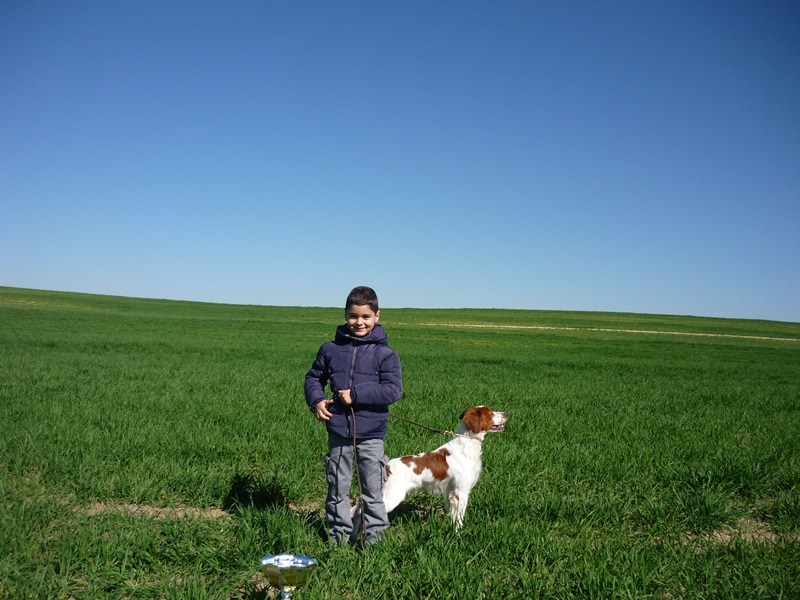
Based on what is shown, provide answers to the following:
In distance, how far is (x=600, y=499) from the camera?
5090 mm

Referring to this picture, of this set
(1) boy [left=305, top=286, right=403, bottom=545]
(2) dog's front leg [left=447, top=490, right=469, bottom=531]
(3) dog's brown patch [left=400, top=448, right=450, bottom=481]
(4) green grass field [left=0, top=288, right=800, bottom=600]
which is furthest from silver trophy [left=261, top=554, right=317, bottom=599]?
(2) dog's front leg [left=447, top=490, right=469, bottom=531]

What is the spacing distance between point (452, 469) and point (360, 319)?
152cm

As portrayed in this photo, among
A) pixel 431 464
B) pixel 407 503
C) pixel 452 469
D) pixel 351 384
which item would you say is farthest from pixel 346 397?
pixel 407 503

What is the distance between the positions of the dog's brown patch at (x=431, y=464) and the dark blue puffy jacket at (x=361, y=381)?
637 mm

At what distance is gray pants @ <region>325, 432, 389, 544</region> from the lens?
12.6 ft

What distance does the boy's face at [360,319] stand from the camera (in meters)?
3.81

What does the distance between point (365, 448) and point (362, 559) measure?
71 cm

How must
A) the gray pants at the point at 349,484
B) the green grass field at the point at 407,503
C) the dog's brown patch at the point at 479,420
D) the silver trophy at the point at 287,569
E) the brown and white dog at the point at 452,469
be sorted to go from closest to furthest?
the silver trophy at the point at 287,569
the green grass field at the point at 407,503
the gray pants at the point at 349,484
the brown and white dog at the point at 452,469
the dog's brown patch at the point at 479,420

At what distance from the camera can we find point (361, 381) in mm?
3834

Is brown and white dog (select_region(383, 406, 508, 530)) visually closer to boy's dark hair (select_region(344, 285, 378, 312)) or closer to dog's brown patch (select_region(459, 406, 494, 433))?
dog's brown patch (select_region(459, 406, 494, 433))

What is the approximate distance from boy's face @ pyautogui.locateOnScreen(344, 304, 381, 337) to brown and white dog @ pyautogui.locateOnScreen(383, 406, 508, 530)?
114 centimetres

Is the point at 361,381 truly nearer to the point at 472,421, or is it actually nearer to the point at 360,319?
the point at 360,319

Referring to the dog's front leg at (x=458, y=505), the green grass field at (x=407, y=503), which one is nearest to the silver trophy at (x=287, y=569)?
the green grass field at (x=407, y=503)

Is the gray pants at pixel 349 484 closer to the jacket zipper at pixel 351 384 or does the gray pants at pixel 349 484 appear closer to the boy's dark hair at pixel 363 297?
the jacket zipper at pixel 351 384
